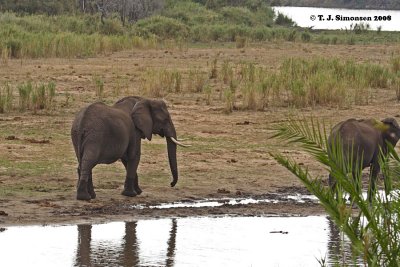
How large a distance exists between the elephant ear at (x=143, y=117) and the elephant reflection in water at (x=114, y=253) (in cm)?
194

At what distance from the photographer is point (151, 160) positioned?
44.2 feet

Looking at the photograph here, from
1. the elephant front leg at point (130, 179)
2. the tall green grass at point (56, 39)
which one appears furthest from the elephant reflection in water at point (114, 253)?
the tall green grass at point (56, 39)

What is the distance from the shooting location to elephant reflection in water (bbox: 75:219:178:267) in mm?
8164

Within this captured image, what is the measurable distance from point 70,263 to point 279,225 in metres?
2.67

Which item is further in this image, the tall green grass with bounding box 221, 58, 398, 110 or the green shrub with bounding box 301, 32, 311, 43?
the green shrub with bounding box 301, 32, 311, 43

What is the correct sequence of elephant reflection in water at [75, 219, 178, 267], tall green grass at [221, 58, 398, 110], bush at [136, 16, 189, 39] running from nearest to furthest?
elephant reflection in water at [75, 219, 178, 267], tall green grass at [221, 58, 398, 110], bush at [136, 16, 189, 39]

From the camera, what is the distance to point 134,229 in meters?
9.55

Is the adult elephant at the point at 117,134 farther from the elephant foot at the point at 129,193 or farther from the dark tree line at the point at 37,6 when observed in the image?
the dark tree line at the point at 37,6

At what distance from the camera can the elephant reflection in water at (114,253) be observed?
8.16m

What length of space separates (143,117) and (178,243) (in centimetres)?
Answer: 245

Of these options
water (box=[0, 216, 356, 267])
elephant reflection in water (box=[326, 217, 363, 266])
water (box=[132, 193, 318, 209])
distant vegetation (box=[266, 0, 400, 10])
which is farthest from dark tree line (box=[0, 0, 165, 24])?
distant vegetation (box=[266, 0, 400, 10])

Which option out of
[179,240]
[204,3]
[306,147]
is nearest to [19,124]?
[179,240]

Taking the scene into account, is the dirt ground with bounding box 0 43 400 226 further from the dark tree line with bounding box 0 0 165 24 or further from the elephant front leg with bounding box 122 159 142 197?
the dark tree line with bounding box 0 0 165 24

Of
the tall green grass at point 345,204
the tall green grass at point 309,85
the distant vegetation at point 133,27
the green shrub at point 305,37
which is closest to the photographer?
the tall green grass at point 345,204
